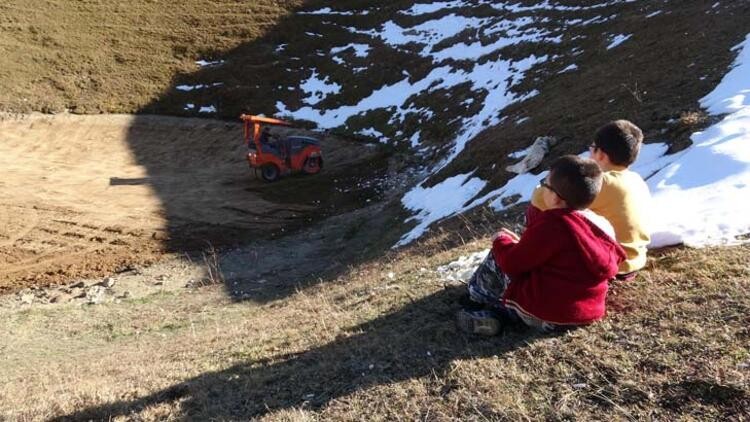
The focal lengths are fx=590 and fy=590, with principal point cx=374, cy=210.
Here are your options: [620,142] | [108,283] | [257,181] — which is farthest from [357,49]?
[620,142]

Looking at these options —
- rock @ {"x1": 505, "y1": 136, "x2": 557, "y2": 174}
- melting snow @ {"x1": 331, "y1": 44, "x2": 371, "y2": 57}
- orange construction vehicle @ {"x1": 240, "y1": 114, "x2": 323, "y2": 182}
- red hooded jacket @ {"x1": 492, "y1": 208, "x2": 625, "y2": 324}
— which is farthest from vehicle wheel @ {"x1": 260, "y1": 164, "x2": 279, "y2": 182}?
red hooded jacket @ {"x1": 492, "y1": 208, "x2": 625, "y2": 324}

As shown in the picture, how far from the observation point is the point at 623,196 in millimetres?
4949

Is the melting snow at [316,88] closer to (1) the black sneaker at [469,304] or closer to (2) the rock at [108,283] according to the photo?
(2) the rock at [108,283]

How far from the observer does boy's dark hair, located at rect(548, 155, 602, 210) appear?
13.4 ft

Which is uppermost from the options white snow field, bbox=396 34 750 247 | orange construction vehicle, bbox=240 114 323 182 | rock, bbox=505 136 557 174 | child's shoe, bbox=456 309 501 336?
white snow field, bbox=396 34 750 247

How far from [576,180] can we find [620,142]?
116cm

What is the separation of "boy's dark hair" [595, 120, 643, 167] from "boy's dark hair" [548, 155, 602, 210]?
1016mm

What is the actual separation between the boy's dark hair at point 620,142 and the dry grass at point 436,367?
3.37 feet

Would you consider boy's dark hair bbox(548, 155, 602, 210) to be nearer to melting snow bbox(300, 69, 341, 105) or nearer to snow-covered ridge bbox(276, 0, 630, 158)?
snow-covered ridge bbox(276, 0, 630, 158)

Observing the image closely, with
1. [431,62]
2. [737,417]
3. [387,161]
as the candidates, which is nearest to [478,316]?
[737,417]

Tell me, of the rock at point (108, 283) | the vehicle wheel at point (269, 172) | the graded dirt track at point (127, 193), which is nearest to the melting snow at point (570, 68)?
the graded dirt track at point (127, 193)

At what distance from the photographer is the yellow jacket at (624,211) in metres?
4.96

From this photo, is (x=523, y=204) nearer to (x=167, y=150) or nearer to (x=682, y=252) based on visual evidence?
(x=682, y=252)

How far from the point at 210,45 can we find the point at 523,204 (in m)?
30.0
